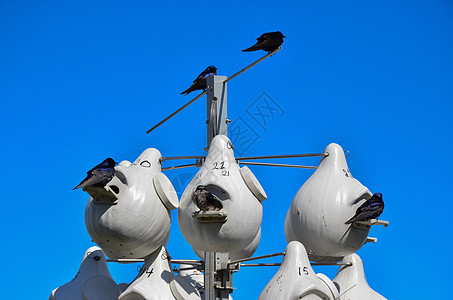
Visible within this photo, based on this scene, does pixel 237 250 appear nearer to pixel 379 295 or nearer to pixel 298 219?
pixel 298 219

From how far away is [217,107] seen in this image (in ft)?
43.2

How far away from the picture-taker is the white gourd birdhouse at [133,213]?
12383mm

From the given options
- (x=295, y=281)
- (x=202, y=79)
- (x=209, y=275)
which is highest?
(x=202, y=79)

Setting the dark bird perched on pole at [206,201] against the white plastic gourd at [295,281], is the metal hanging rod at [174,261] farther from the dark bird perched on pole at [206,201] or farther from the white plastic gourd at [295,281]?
Answer: the dark bird perched on pole at [206,201]

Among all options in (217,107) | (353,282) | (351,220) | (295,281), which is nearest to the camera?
(295,281)

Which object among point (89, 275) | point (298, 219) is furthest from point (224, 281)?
point (89, 275)

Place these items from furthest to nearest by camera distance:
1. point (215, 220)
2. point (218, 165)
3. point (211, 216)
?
point (218, 165)
point (215, 220)
point (211, 216)

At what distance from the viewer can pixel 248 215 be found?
11844 millimetres

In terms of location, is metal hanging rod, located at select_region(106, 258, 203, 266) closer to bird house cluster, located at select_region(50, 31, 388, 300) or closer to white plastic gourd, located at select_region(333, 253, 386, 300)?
bird house cluster, located at select_region(50, 31, 388, 300)

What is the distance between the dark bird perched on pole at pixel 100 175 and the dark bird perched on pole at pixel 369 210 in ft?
11.8

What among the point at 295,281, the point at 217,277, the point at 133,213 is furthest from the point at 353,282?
the point at 133,213

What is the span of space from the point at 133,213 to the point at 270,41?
10.5ft

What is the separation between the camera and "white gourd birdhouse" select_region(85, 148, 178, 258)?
12383 millimetres

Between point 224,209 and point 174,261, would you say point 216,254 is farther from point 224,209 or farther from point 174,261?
point 224,209
